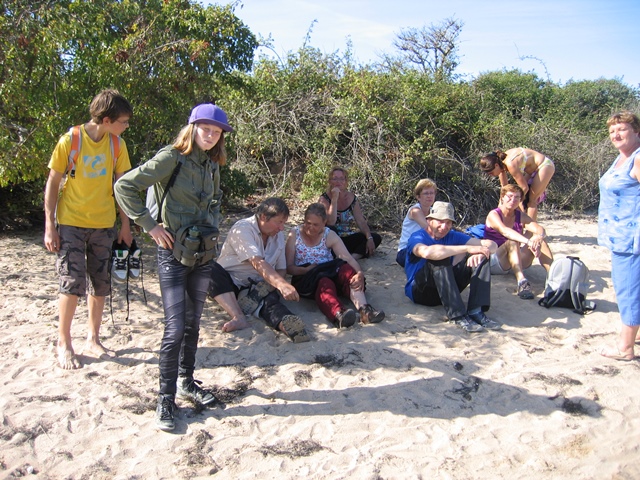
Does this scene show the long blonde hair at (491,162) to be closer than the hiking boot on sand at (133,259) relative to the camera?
No

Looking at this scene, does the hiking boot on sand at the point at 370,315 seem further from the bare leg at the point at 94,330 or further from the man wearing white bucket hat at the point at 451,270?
the bare leg at the point at 94,330

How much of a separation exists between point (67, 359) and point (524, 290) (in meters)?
3.89

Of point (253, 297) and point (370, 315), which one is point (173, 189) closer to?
point (253, 297)

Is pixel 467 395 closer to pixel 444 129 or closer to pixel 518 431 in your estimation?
pixel 518 431

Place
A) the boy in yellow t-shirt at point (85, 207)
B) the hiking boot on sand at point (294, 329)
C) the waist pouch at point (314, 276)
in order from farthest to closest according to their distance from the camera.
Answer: the waist pouch at point (314, 276) → the hiking boot on sand at point (294, 329) → the boy in yellow t-shirt at point (85, 207)

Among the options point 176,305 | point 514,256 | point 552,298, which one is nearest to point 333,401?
point 176,305

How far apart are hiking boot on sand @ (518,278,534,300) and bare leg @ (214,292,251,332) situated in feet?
8.46

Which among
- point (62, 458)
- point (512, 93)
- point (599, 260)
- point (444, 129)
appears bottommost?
point (62, 458)

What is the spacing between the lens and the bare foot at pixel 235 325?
13.9 feet

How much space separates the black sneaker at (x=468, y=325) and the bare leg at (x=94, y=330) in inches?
104

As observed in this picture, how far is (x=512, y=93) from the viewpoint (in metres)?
12.3

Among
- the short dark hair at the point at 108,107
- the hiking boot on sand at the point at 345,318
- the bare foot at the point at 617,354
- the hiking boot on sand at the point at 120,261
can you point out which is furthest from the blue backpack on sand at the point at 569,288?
the short dark hair at the point at 108,107

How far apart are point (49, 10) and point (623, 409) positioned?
5.22m

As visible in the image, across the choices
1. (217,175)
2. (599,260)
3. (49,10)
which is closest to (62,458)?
(217,175)
